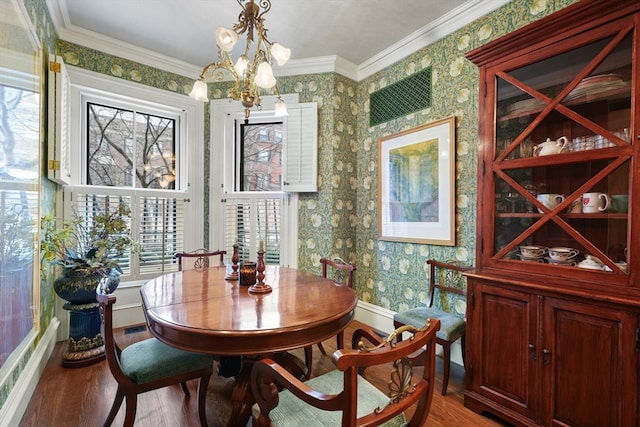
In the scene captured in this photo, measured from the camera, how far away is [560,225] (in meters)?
1.65

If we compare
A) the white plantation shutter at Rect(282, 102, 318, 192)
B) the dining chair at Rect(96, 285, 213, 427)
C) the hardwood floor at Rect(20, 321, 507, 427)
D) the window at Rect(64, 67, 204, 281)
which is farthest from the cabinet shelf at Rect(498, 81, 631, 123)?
the window at Rect(64, 67, 204, 281)

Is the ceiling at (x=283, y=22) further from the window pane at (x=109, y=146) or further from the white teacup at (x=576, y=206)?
the white teacup at (x=576, y=206)

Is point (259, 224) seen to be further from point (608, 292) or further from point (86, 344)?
point (608, 292)

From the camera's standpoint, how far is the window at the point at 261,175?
337 centimetres

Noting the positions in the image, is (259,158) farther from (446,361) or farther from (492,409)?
(492,409)

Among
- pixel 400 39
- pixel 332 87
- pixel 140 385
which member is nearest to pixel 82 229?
pixel 140 385

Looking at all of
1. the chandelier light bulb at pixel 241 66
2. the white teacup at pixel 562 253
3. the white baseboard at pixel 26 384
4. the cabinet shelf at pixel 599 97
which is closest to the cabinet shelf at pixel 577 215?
the white teacup at pixel 562 253

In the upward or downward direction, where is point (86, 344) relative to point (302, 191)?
downward

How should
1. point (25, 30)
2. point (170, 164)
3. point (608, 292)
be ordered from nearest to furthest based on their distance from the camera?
1. point (608, 292)
2. point (25, 30)
3. point (170, 164)

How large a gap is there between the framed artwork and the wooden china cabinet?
2.08 ft

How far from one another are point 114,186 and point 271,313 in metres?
2.68

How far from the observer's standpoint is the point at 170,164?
11.5ft

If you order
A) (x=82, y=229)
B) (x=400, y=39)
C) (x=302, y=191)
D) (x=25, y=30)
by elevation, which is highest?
(x=400, y=39)

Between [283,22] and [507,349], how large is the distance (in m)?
2.98
